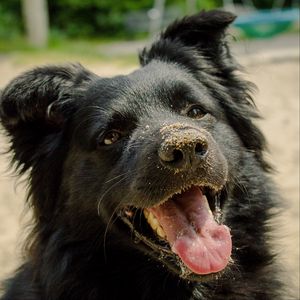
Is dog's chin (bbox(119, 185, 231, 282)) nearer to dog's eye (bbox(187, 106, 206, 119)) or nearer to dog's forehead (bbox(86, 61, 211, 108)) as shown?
dog's eye (bbox(187, 106, 206, 119))

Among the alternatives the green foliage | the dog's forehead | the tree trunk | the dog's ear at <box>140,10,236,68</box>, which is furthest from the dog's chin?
the green foliage

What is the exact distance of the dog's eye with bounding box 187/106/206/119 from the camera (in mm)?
3535

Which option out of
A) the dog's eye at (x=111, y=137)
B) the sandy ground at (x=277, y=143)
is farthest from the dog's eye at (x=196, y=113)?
the sandy ground at (x=277, y=143)

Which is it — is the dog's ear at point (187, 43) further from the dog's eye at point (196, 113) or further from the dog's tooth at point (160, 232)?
the dog's tooth at point (160, 232)

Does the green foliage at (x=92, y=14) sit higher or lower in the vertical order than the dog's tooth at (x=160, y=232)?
lower

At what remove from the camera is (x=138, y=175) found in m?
3.12

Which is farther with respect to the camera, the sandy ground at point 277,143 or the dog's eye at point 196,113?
the sandy ground at point 277,143

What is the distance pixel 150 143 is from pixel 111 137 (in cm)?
40

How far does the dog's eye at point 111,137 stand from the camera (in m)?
3.43

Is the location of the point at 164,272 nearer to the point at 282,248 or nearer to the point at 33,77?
the point at 282,248

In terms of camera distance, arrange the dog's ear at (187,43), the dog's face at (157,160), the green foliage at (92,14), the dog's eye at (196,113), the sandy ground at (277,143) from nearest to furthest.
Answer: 1. the dog's face at (157,160)
2. the dog's eye at (196,113)
3. the dog's ear at (187,43)
4. the sandy ground at (277,143)
5. the green foliage at (92,14)

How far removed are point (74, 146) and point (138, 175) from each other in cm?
62

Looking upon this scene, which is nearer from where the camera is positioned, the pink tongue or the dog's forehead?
the pink tongue

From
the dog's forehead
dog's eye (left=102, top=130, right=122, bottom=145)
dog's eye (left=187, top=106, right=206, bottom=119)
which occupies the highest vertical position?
the dog's forehead
